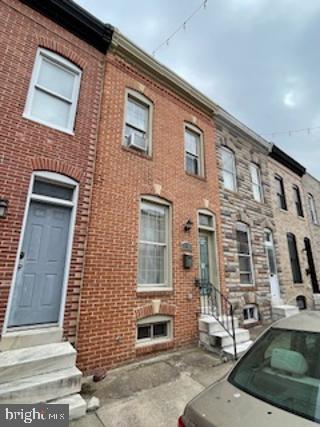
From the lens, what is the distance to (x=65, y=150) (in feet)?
15.8

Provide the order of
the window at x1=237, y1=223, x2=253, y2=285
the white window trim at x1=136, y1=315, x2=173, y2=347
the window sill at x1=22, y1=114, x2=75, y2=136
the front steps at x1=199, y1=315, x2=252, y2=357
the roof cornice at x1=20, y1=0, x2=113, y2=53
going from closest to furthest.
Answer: the window sill at x1=22, y1=114, x2=75, y2=136 < the white window trim at x1=136, y1=315, x2=173, y2=347 < the front steps at x1=199, y1=315, x2=252, y2=357 < the roof cornice at x1=20, y1=0, x2=113, y2=53 < the window at x1=237, y1=223, x2=253, y2=285

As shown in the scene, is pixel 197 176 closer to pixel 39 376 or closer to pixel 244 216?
pixel 244 216

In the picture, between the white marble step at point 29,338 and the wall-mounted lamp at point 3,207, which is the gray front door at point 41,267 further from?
the wall-mounted lamp at point 3,207

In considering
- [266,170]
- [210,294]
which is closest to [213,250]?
[210,294]

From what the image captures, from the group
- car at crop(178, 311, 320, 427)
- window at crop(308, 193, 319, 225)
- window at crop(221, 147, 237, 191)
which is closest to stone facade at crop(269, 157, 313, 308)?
window at crop(308, 193, 319, 225)

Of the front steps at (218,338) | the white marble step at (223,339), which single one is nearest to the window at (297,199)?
the front steps at (218,338)

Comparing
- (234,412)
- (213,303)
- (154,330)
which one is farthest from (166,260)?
(234,412)

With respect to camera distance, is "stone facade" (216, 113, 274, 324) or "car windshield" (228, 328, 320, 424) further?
"stone facade" (216, 113, 274, 324)

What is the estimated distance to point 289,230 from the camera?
1077 cm

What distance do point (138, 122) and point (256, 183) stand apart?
6007 millimetres

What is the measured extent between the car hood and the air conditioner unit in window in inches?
210

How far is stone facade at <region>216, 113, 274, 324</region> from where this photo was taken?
7434 millimetres

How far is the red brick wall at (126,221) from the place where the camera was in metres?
4.45

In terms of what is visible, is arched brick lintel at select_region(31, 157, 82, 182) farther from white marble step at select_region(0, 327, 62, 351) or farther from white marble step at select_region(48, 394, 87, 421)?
white marble step at select_region(48, 394, 87, 421)
